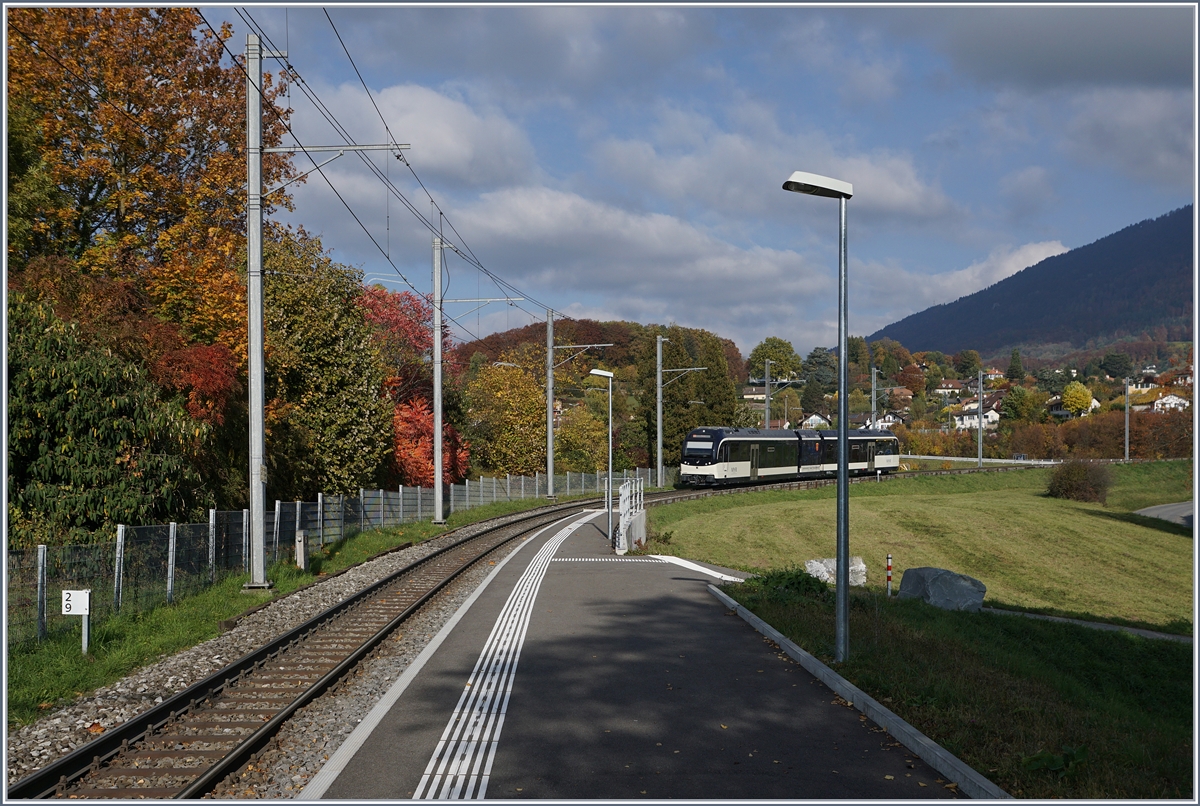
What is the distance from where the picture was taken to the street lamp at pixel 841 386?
37.6 ft

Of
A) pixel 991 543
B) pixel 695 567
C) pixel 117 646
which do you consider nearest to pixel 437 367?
pixel 695 567

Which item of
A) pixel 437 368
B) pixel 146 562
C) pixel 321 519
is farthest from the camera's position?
pixel 437 368

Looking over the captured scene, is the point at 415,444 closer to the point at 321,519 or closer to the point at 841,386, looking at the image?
the point at 321,519

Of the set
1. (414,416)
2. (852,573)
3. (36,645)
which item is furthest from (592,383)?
(36,645)

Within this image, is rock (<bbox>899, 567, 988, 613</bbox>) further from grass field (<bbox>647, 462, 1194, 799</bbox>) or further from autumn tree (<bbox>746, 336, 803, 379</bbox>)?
autumn tree (<bbox>746, 336, 803, 379</bbox>)


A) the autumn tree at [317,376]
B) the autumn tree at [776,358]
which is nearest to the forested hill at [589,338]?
the autumn tree at [776,358]

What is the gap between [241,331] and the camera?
86.7 ft

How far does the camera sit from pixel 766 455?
192ft

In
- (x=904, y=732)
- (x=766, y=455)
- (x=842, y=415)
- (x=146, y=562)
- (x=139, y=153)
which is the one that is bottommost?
(x=904, y=732)

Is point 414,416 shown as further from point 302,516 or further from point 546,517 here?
point 302,516

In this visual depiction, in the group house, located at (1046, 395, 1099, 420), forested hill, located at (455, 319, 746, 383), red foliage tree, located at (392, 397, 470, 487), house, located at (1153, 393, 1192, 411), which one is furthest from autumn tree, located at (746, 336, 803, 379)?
red foliage tree, located at (392, 397, 470, 487)

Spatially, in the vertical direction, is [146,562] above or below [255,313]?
below

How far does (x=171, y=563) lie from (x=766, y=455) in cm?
4623

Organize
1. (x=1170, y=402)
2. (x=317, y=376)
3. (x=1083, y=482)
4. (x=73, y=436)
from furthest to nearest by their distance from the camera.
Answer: (x=1170, y=402), (x=1083, y=482), (x=317, y=376), (x=73, y=436)
